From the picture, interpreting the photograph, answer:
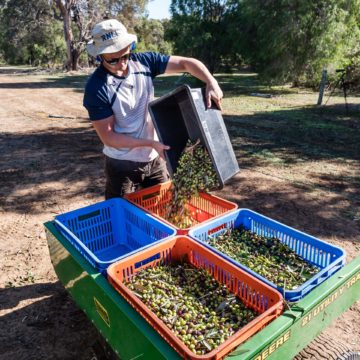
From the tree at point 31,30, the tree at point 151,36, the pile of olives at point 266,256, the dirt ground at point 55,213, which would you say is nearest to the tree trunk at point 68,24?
the tree at point 31,30

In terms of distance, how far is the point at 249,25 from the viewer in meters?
18.1

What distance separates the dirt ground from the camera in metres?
2.98

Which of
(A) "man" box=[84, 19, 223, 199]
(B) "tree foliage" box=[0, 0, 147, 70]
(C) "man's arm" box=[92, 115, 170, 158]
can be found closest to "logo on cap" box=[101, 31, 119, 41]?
(A) "man" box=[84, 19, 223, 199]

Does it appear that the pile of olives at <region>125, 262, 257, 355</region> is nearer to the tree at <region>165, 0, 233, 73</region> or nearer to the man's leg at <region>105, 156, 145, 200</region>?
the man's leg at <region>105, 156, 145, 200</region>

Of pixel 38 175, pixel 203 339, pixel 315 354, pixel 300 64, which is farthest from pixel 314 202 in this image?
pixel 300 64


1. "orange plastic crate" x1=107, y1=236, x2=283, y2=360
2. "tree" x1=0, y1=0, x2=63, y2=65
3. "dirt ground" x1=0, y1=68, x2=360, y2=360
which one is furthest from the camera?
"tree" x1=0, y1=0, x2=63, y2=65

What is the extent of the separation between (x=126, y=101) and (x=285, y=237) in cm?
159

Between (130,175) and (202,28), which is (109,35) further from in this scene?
(202,28)

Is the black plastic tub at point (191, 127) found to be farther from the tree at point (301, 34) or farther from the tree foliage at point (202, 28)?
the tree foliage at point (202, 28)

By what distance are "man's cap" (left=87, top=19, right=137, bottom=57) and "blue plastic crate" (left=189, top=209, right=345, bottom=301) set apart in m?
1.42

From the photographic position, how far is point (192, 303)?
7.26ft

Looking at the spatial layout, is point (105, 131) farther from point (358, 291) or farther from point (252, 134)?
point (252, 134)

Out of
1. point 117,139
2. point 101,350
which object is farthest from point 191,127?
point 101,350

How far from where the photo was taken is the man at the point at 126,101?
2.72m
